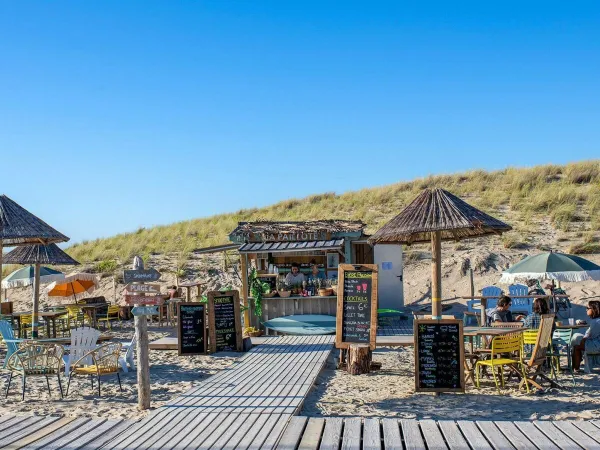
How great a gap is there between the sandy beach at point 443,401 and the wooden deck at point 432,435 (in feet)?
3.46

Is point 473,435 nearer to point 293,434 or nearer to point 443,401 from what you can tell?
point 293,434

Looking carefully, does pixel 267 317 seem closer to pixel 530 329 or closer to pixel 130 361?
pixel 130 361

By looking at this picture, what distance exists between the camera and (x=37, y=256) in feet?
51.9

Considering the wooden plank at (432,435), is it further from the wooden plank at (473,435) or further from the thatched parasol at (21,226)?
the thatched parasol at (21,226)

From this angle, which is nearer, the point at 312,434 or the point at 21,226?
the point at 312,434

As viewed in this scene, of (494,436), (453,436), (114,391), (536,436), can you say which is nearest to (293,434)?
(453,436)

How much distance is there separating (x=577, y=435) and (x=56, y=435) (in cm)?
451

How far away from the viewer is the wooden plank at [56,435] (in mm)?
5258

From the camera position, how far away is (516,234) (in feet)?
83.4

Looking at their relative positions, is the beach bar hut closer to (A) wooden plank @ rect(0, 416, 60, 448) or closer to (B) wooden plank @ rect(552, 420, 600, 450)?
(B) wooden plank @ rect(552, 420, 600, 450)

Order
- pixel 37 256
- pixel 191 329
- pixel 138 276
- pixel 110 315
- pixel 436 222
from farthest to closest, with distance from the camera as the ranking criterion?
pixel 110 315 → pixel 37 256 → pixel 191 329 → pixel 436 222 → pixel 138 276

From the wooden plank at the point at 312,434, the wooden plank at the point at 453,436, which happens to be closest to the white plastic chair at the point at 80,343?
the wooden plank at the point at 312,434

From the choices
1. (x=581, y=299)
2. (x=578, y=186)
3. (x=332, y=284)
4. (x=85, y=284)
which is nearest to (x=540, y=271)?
(x=332, y=284)

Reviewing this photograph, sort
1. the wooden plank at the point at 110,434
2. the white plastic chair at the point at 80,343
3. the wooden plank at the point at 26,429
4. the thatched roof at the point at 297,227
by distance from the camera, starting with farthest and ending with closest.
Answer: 1. the thatched roof at the point at 297,227
2. the white plastic chair at the point at 80,343
3. the wooden plank at the point at 26,429
4. the wooden plank at the point at 110,434
